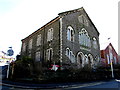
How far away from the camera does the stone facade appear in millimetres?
18078

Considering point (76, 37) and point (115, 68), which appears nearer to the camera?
point (76, 37)

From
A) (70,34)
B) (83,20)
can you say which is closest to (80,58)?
(70,34)

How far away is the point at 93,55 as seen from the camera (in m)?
25.4

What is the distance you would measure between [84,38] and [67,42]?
6.95 metres

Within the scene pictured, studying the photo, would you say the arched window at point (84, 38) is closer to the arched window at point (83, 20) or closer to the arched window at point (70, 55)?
the arched window at point (83, 20)

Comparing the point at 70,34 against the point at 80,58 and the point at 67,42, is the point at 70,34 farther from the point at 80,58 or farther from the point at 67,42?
the point at 80,58

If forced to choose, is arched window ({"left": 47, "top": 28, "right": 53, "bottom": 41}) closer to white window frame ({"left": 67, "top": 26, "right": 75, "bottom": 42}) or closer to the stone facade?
the stone facade

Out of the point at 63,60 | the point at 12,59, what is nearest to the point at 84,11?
the point at 63,60

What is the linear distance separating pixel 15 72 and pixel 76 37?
13257 millimetres

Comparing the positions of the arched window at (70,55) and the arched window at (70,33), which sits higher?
the arched window at (70,33)

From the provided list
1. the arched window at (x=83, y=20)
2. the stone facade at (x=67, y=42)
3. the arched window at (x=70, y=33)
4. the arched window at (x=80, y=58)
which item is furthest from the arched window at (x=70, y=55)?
the arched window at (x=83, y=20)

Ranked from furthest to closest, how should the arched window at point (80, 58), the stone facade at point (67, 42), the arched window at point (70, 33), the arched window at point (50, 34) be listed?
1. the arched window at point (80, 58)
2. the arched window at point (50, 34)
3. the arched window at point (70, 33)
4. the stone facade at point (67, 42)

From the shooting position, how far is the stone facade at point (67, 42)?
18.1 m

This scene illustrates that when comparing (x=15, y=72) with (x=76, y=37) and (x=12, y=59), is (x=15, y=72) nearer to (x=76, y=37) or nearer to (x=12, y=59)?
(x=12, y=59)
